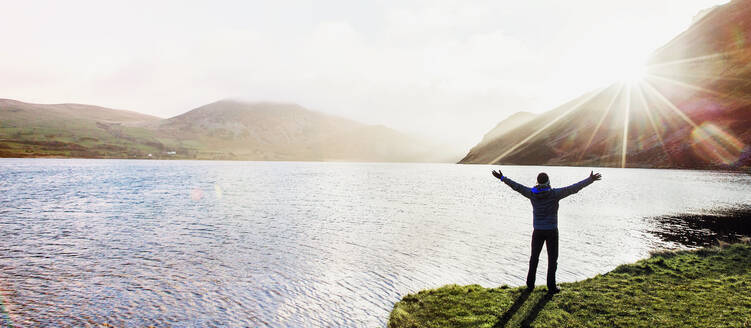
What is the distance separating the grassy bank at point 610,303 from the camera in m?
12.1

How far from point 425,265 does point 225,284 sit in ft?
37.6

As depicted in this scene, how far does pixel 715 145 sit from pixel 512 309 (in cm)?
21870

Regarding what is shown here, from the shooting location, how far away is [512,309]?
44.5 feet

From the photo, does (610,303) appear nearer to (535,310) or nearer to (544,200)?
(535,310)

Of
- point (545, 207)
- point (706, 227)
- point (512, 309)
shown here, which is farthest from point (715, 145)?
point (512, 309)

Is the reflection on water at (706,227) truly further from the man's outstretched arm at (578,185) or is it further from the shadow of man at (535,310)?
the man's outstretched arm at (578,185)

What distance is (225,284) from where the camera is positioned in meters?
19.1

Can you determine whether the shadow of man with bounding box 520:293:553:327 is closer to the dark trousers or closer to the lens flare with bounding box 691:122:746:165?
the dark trousers

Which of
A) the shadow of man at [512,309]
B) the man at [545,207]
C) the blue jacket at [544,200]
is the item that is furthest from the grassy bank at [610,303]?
the blue jacket at [544,200]

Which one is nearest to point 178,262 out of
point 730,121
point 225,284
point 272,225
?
point 225,284

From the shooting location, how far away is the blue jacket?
13820 millimetres

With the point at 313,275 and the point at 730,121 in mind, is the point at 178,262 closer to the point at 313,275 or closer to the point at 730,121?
the point at 313,275

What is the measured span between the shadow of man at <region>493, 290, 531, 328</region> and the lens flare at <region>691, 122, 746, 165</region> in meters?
195

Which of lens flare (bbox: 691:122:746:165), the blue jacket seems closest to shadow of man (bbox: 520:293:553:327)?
the blue jacket
